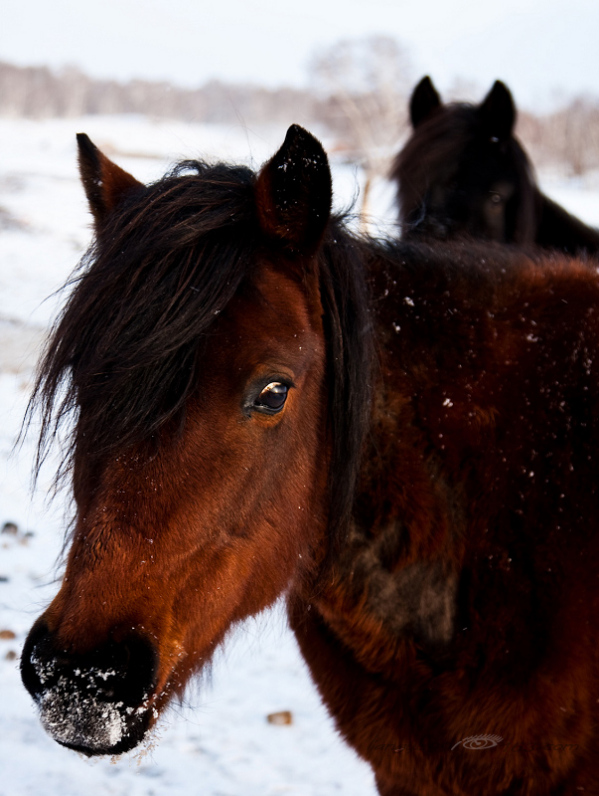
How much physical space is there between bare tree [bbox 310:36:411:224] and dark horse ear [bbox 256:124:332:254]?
51.6ft

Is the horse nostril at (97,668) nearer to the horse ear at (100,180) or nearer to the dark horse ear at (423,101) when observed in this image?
the horse ear at (100,180)

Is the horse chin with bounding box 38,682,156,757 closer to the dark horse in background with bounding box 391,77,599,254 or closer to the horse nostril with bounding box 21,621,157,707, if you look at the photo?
the horse nostril with bounding box 21,621,157,707

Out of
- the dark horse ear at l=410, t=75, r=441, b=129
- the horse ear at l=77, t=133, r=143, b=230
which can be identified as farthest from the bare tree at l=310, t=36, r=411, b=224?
the horse ear at l=77, t=133, r=143, b=230

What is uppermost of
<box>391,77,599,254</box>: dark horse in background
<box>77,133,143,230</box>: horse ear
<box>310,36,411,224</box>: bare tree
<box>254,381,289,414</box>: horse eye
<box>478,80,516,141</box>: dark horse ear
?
<box>310,36,411,224</box>: bare tree

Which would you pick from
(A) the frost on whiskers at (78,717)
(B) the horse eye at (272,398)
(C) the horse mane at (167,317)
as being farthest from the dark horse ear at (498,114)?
(A) the frost on whiskers at (78,717)

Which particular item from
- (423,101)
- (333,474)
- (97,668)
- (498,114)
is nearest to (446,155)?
(498,114)

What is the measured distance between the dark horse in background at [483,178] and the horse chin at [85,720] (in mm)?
4105

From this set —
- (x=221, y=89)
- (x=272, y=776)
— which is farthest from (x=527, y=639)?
(x=221, y=89)

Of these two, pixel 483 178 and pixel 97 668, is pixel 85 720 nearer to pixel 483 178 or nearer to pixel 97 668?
pixel 97 668

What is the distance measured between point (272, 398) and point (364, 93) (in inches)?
733

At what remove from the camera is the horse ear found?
191 cm

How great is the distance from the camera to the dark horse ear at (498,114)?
499cm

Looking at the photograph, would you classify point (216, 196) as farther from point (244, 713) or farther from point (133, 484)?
point (244, 713)

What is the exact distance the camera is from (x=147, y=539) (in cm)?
140
